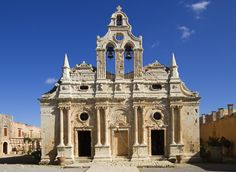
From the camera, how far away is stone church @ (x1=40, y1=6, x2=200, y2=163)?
27.7 m

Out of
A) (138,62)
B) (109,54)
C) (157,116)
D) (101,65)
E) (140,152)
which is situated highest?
(109,54)

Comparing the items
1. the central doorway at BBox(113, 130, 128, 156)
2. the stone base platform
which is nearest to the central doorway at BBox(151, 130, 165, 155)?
the stone base platform

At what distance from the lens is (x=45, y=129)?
2816cm

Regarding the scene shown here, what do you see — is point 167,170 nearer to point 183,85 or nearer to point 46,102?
point 183,85

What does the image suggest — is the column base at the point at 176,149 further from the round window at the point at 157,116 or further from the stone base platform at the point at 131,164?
the round window at the point at 157,116

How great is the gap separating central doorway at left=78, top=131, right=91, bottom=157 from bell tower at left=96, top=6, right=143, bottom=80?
4.48 meters

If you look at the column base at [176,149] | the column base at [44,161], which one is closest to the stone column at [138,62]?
the column base at [176,149]

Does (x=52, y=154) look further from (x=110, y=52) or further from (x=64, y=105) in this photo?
(x=110, y=52)

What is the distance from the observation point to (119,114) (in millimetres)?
28188

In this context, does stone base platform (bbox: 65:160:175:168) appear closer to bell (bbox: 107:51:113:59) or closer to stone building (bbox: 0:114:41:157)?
bell (bbox: 107:51:113:59)

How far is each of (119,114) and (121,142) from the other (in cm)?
216

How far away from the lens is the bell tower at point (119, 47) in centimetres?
2864

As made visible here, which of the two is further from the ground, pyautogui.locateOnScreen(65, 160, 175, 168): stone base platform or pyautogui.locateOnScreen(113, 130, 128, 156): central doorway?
pyautogui.locateOnScreen(113, 130, 128, 156): central doorway

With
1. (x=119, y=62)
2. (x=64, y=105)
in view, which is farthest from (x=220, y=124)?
(x=64, y=105)
